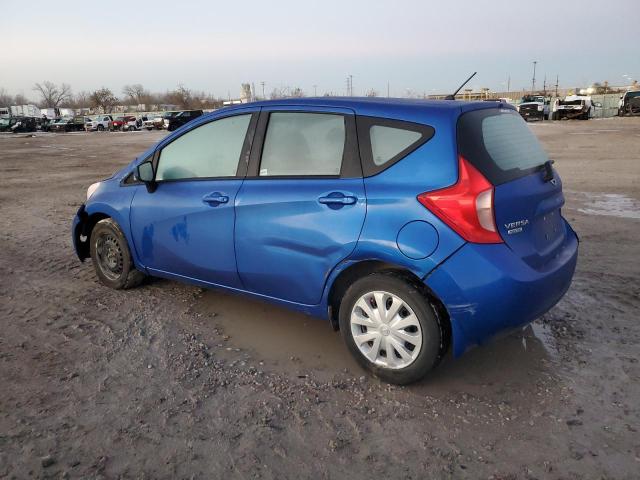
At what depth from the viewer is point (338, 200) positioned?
320 cm

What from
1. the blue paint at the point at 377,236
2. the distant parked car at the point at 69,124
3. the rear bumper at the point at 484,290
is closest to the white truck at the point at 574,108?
the distant parked car at the point at 69,124

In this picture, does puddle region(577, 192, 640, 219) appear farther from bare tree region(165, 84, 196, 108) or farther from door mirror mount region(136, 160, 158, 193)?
bare tree region(165, 84, 196, 108)

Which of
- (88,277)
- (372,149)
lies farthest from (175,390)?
(88,277)

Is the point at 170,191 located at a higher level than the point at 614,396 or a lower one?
higher

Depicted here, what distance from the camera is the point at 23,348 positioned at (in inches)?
147

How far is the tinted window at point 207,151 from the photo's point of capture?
12.6 feet

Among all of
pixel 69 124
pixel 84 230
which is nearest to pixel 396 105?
pixel 84 230

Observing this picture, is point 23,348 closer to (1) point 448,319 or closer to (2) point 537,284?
(1) point 448,319

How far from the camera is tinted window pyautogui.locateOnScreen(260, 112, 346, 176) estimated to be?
336 cm

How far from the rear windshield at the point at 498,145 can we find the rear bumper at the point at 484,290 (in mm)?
449

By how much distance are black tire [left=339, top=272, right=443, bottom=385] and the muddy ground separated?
0.10 metres

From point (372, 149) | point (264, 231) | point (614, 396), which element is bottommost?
point (614, 396)

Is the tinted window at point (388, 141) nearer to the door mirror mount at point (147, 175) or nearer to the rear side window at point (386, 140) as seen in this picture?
the rear side window at point (386, 140)

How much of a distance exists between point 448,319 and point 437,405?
19.3 inches
